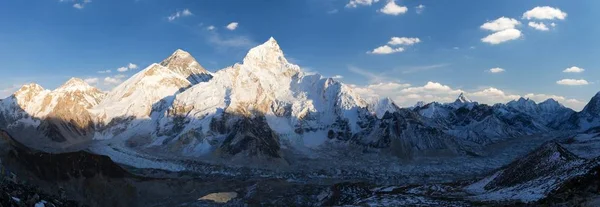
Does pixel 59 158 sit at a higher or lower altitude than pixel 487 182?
higher

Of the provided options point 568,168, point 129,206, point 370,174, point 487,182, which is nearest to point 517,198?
point 568,168

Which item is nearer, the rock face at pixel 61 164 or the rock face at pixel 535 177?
the rock face at pixel 535 177

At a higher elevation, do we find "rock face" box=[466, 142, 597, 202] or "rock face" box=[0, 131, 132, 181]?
"rock face" box=[0, 131, 132, 181]

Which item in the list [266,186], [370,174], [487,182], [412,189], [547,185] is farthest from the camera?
[370,174]

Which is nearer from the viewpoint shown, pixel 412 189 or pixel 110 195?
pixel 412 189

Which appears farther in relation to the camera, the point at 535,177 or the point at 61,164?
the point at 61,164

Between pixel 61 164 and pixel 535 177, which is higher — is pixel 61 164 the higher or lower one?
the higher one

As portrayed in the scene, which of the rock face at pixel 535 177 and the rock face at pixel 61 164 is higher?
the rock face at pixel 61 164

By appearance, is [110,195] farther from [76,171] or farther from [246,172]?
[246,172]

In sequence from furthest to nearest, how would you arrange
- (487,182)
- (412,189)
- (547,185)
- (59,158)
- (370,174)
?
(370,174) < (59,158) < (412,189) < (487,182) < (547,185)

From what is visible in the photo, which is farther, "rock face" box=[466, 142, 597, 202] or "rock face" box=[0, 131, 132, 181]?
"rock face" box=[0, 131, 132, 181]

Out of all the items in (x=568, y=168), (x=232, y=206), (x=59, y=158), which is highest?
A: (x=59, y=158)
